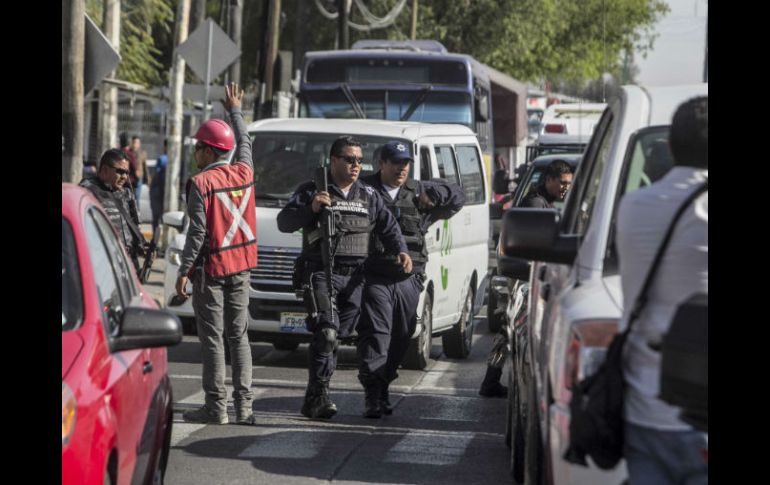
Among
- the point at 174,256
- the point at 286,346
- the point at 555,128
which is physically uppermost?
the point at 555,128

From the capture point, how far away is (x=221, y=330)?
10109 millimetres

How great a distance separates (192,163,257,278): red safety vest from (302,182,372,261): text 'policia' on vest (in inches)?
20.0

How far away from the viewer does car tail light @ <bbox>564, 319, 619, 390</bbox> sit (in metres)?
4.67

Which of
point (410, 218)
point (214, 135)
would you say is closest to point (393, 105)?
point (410, 218)

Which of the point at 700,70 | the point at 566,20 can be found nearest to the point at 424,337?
the point at 700,70

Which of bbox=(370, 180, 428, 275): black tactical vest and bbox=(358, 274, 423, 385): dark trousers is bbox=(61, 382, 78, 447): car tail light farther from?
bbox=(370, 180, 428, 275): black tactical vest

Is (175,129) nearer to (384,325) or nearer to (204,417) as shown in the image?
(384,325)

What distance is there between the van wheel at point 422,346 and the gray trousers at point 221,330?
302 centimetres

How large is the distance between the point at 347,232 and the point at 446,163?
3945mm

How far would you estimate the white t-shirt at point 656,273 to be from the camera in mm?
4285

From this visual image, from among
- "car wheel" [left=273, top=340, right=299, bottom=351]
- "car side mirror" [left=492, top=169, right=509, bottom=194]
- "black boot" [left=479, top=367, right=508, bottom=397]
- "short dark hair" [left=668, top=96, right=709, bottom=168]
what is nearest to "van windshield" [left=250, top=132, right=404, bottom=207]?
"car wheel" [left=273, top=340, right=299, bottom=351]

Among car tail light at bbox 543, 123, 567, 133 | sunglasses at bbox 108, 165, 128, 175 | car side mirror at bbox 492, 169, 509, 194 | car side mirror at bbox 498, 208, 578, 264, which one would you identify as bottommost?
car side mirror at bbox 492, 169, 509, 194

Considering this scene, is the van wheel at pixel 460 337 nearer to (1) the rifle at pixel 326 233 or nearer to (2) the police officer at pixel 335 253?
(2) the police officer at pixel 335 253

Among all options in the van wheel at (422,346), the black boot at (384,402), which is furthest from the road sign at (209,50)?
the black boot at (384,402)
